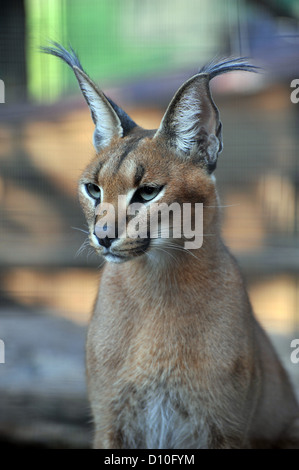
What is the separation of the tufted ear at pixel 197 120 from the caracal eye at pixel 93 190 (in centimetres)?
19

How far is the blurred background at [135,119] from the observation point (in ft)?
9.22

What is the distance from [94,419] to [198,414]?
32cm

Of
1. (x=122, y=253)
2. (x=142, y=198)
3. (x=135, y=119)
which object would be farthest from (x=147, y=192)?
(x=135, y=119)

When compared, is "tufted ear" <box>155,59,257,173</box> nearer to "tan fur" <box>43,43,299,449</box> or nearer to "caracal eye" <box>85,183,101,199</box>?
"tan fur" <box>43,43,299,449</box>

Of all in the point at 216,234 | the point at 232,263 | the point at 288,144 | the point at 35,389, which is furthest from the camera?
the point at 288,144

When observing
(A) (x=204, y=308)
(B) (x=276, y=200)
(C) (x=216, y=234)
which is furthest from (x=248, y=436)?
(B) (x=276, y=200)

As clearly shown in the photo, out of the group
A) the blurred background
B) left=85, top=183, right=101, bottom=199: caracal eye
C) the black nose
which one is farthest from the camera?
the blurred background

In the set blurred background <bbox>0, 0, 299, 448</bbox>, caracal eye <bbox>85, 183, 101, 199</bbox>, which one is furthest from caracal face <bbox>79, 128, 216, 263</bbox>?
blurred background <bbox>0, 0, 299, 448</bbox>

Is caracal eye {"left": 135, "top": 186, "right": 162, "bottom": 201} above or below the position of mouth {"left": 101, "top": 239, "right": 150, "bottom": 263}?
above

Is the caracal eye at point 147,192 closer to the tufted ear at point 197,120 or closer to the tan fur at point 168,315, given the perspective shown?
Result: the tan fur at point 168,315

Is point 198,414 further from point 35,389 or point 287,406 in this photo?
point 35,389

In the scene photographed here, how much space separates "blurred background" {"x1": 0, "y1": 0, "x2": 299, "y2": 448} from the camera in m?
2.81

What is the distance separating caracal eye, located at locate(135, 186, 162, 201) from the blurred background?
1251mm

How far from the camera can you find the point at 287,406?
Result: 77.8 inches
